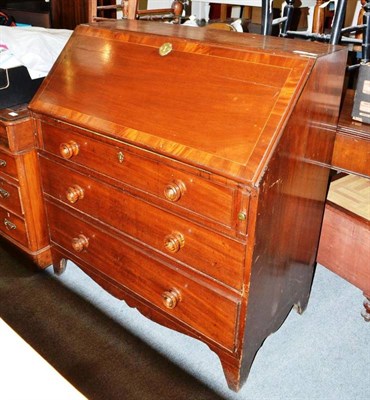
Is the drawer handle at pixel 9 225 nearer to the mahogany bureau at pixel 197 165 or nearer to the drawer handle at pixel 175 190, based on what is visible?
the mahogany bureau at pixel 197 165

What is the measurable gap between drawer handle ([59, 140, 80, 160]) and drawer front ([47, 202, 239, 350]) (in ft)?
1.01

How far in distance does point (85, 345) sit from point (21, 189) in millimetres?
753

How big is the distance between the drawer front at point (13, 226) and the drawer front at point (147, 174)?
1.68ft

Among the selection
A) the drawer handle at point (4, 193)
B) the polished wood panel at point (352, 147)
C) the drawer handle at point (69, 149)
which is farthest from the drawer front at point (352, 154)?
the drawer handle at point (4, 193)

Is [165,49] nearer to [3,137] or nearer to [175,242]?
[175,242]

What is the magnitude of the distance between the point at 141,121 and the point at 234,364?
899 millimetres

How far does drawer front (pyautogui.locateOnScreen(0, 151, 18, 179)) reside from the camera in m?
2.04

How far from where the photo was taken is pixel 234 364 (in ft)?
5.28

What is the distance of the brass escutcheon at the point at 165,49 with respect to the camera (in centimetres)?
157

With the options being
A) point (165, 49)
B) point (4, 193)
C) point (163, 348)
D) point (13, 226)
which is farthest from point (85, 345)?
point (165, 49)

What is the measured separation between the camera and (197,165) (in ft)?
4.42

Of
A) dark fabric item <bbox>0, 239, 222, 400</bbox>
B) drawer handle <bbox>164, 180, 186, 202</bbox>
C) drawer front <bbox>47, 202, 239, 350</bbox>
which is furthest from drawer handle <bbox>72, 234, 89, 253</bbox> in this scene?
drawer handle <bbox>164, 180, 186, 202</bbox>

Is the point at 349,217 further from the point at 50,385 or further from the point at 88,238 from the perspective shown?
the point at 50,385

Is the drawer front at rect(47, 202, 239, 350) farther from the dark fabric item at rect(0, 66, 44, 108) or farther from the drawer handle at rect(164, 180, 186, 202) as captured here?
the dark fabric item at rect(0, 66, 44, 108)
